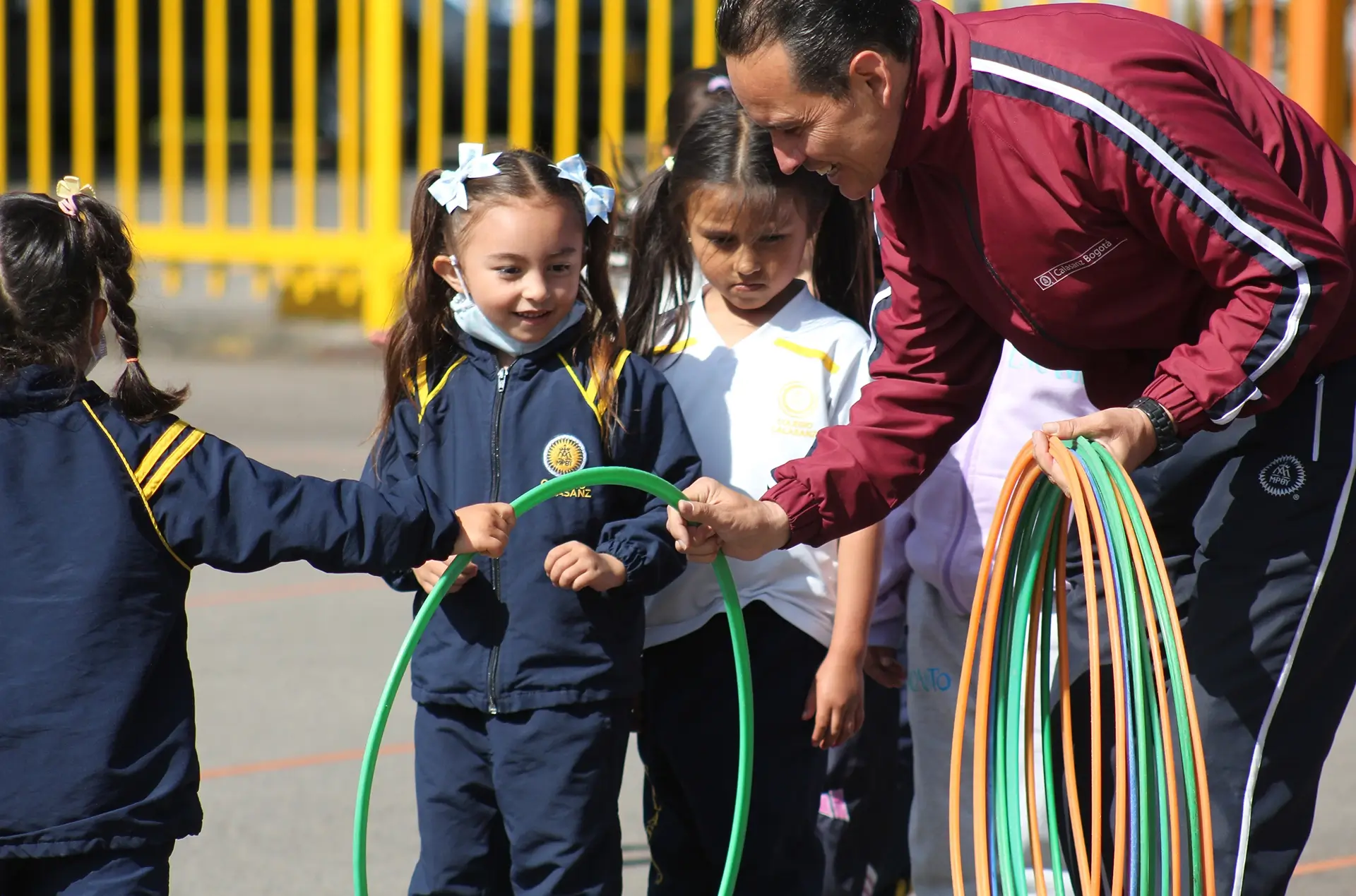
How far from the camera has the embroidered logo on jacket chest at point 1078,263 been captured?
2498 mm

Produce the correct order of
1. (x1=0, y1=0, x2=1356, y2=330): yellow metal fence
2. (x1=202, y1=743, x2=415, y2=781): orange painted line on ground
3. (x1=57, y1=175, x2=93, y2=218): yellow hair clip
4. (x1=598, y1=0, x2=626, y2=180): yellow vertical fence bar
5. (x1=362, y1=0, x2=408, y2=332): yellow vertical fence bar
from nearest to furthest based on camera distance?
(x1=57, y1=175, x2=93, y2=218): yellow hair clip, (x1=202, y1=743, x2=415, y2=781): orange painted line on ground, (x1=0, y1=0, x2=1356, y2=330): yellow metal fence, (x1=598, y1=0, x2=626, y2=180): yellow vertical fence bar, (x1=362, y1=0, x2=408, y2=332): yellow vertical fence bar

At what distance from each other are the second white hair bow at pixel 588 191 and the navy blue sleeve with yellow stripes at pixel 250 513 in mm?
800

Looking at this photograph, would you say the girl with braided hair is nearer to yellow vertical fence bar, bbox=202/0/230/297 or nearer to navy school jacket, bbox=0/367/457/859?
navy school jacket, bbox=0/367/457/859

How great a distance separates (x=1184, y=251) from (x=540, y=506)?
117cm

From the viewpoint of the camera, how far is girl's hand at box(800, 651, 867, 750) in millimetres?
3090

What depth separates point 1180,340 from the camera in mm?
2643

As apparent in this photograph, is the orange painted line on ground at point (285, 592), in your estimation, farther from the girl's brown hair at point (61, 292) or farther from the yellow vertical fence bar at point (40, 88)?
the yellow vertical fence bar at point (40, 88)

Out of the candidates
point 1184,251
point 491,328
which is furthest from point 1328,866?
point 491,328

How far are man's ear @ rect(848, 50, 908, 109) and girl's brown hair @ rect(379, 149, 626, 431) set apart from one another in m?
0.73

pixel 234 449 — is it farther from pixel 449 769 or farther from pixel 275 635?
pixel 275 635

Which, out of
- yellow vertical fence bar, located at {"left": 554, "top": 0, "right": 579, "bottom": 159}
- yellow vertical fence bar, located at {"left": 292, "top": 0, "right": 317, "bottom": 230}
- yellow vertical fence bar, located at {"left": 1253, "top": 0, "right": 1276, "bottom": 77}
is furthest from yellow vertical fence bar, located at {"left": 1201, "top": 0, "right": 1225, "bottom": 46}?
yellow vertical fence bar, located at {"left": 292, "top": 0, "right": 317, "bottom": 230}


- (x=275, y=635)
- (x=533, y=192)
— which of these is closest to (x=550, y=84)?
(x=275, y=635)

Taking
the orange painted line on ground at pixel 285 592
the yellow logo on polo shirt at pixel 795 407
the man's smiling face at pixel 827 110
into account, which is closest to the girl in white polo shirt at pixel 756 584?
the yellow logo on polo shirt at pixel 795 407

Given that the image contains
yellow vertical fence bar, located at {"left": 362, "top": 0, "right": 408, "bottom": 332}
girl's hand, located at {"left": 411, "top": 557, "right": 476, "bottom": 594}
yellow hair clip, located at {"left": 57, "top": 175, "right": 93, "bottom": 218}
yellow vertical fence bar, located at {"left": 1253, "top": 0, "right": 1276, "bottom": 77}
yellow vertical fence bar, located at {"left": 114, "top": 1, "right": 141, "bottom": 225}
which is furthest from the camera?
yellow vertical fence bar, located at {"left": 114, "top": 1, "right": 141, "bottom": 225}
